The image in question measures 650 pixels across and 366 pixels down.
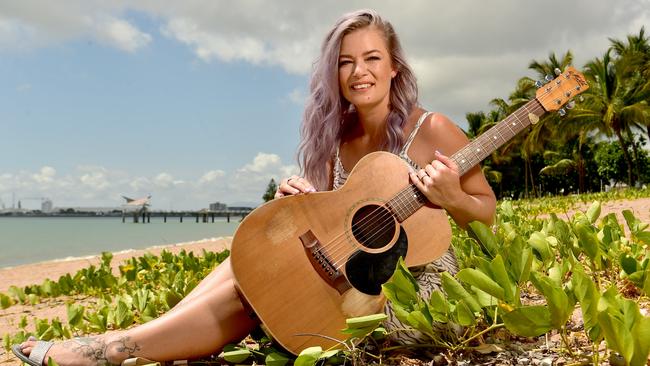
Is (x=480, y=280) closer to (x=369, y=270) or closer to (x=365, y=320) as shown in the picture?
(x=365, y=320)

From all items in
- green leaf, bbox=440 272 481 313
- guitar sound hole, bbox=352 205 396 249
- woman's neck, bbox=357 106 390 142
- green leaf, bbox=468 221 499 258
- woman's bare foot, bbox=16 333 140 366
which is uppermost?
woman's neck, bbox=357 106 390 142

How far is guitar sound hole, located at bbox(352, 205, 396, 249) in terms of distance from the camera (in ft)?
7.22

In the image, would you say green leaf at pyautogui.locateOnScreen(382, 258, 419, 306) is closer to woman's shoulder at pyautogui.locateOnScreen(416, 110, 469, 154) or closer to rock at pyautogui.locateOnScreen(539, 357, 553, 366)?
rock at pyautogui.locateOnScreen(539, 357, 553, 366)

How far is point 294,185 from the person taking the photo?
2311mm

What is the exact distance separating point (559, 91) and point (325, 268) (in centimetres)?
140

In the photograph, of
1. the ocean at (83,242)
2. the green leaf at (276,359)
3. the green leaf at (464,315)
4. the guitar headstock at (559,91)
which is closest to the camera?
the green leaf at (464,315)

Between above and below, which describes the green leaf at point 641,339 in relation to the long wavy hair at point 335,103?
below

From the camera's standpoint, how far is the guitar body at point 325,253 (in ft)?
6.84

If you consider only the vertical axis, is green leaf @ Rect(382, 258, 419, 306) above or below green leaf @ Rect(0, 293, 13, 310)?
below

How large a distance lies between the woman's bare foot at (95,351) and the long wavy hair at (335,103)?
3.90 feet

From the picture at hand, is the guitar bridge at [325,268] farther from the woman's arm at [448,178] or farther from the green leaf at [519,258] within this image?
the green leaf at [519,258]

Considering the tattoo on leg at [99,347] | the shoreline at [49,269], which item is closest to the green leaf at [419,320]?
the tattoo on leg at [99,347]

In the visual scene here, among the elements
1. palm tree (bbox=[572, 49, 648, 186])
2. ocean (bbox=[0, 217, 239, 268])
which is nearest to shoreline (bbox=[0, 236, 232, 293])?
ocean (bbox=[0, 217, 239, 268])

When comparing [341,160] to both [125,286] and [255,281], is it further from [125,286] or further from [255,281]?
[125,286]
